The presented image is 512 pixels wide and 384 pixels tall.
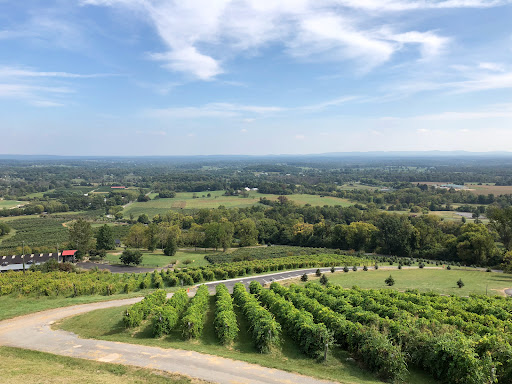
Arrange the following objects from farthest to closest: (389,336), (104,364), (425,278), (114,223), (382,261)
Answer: (114,223) < (382,261) < (425,278) < (389,336) < (104,364)

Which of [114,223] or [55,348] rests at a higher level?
[55,348]

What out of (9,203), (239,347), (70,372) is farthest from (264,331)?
(9,203)

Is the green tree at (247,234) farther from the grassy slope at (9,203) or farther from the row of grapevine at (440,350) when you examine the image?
the grassy slope at (9,203)

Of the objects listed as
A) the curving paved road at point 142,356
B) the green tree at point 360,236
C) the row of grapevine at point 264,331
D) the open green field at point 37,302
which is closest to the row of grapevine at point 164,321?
the curving paved road at point 142,356

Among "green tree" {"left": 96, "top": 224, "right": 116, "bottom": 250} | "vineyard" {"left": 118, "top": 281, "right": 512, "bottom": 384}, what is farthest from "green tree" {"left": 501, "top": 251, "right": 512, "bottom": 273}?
"green tree" {"left": 96, "top": 224, "right": 116, "bottom": 250}

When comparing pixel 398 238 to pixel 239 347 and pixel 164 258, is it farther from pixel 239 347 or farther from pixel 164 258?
pixel 239 347

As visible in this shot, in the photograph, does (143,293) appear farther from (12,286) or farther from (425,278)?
(425,278)

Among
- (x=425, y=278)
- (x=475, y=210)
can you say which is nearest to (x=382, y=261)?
(x=425, y=278)

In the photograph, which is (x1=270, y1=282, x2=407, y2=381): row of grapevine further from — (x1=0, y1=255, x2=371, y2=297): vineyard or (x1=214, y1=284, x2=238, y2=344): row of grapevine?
(x1=0, y1=255, x2=371, y2=297): vineyard
